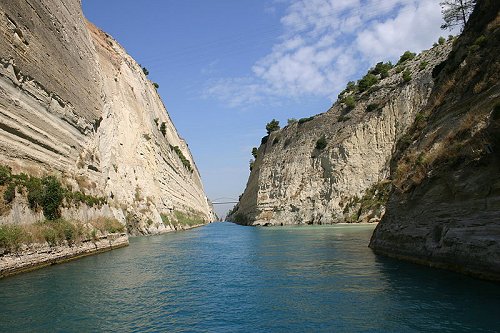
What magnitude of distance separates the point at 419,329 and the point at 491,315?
1785 millimetres

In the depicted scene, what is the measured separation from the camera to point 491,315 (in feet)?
28.5

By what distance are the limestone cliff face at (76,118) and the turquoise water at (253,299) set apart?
5.80 metres

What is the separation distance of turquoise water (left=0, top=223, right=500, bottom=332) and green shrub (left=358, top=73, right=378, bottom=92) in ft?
153

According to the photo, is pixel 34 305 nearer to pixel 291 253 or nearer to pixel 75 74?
pixel 291 253

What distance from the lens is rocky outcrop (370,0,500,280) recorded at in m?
11.5

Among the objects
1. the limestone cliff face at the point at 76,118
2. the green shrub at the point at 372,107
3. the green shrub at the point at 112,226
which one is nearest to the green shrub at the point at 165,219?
the limestone cliff face at the point at 76,118

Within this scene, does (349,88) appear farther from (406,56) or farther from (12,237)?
(12,237)

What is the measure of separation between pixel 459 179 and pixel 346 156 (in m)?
40.6

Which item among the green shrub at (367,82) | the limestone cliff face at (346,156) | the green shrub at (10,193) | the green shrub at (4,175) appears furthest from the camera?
the green shrub at (367,82)

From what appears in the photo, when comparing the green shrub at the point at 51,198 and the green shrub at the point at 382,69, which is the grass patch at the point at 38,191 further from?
the green shrub at the point at 382,69

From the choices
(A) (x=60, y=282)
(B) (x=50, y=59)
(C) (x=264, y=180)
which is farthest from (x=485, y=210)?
(C) (x=264, y=180)

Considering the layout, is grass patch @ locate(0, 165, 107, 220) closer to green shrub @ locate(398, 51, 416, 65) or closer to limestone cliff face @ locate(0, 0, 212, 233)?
limestone cliff face @ locate(0, 0, 212, 233)

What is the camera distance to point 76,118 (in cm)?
2781

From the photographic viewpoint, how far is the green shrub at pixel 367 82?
59750mm
